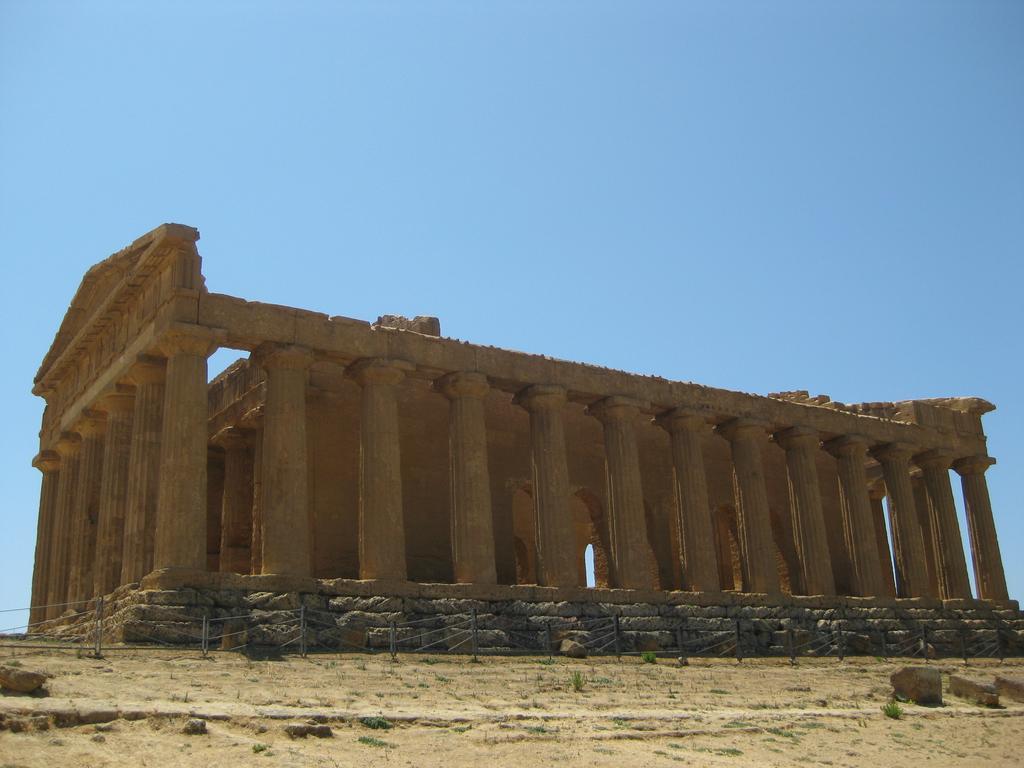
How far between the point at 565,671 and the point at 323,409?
1101 centimetres

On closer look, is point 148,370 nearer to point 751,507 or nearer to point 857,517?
point 751,507

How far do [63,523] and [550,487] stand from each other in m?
13.4

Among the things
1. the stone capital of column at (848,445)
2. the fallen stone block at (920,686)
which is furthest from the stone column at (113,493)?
the stone capital of column at (848,445)

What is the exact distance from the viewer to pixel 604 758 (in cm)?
1284

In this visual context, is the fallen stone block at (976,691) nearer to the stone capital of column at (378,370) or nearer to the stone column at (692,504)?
the stone column at (692,504)

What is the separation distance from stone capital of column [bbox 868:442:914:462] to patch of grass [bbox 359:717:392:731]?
85.5ft

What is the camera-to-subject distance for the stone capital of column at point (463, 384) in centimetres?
2638

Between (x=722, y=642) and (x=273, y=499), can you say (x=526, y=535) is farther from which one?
(x=273, y=499)

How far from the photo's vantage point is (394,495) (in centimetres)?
2448

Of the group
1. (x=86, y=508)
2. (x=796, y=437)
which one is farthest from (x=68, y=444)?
(x=796, y=437)

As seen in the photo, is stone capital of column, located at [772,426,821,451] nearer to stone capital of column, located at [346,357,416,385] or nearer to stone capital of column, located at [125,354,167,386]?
stone capital of column, located at [346,357,416,385]

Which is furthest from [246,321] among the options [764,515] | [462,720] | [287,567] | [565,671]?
[764,515]

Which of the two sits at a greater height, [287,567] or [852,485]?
[852,485]

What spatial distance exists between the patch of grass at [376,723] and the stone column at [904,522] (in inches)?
1002
